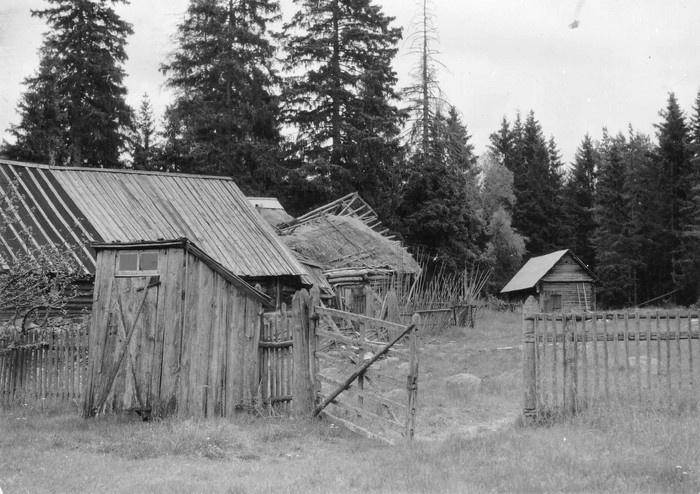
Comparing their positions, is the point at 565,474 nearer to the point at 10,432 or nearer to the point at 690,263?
the point at 10,432

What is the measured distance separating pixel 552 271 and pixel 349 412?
116ft

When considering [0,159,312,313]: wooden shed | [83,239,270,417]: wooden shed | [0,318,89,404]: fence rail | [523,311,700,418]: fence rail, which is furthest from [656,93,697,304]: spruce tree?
[0,318,89,404]: fence rail

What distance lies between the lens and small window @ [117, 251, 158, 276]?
11312 millimetres

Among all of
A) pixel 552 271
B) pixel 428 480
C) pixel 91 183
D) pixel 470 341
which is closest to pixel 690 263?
pixel 552 271

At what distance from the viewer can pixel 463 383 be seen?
576 inches

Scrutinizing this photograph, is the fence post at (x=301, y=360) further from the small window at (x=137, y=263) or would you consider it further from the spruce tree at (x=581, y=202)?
the spruce tree at (x=581, y=202)

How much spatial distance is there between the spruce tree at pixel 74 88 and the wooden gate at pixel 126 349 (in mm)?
28374

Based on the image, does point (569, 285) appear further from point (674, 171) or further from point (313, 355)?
A: point (313, 355)

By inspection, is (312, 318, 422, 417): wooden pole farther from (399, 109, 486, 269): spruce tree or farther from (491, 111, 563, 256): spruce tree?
(491, 111, 563, 256): spruce tree

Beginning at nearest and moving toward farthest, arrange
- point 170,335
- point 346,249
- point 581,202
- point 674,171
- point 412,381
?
point 412,381 → point 170,335 → point 346,249 → point 674,171 → point 581,202

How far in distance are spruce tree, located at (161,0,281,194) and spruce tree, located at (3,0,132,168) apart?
5.68 metres

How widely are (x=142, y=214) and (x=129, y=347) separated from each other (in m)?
12.3

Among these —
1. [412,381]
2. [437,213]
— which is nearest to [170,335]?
[412,381]

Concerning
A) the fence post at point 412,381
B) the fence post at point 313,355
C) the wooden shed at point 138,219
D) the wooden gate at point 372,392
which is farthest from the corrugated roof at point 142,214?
the fence post at point 412,381
